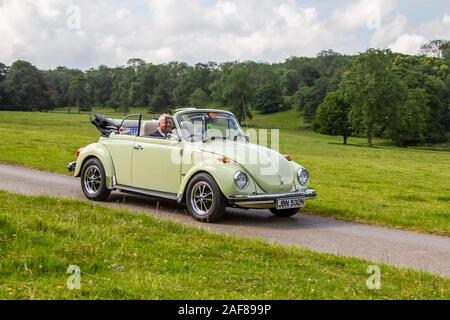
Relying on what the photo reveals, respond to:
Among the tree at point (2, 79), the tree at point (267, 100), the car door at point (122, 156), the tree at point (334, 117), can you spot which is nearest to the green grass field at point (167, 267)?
the car door at point (122, 156)

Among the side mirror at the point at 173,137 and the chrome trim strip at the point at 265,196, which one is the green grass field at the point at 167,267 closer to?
the chrome trim strip at the point at 265,196

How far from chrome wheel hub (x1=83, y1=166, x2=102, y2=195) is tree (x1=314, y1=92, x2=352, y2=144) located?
66352mm

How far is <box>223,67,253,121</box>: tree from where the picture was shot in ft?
309

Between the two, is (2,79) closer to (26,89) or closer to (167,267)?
(26,89)

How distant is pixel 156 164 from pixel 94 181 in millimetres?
1919

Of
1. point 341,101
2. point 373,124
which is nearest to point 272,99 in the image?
point 341,101

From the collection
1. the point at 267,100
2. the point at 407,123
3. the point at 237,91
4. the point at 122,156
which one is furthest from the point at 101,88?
the point at 122,156

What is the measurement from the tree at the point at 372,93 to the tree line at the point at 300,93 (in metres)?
0.13

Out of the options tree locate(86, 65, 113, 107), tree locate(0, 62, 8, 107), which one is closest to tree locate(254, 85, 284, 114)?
tree locate(86, 65, 113, 107)

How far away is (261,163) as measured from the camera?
10148 mm

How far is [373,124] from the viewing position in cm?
7012

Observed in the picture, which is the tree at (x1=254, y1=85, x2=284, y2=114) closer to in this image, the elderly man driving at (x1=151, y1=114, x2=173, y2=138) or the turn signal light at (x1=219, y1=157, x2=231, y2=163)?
the elderly man driving at (x1=151, y1=114, x2=173, y2=138)
